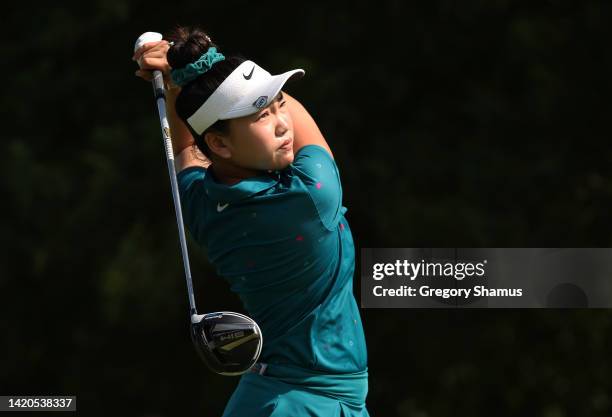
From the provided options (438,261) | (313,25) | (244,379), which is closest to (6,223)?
(313,25)

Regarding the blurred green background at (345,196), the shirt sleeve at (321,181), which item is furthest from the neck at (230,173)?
the blurred green background at (345,196)

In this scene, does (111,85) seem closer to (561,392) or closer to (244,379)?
(561,392)

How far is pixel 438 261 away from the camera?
6.43 meters

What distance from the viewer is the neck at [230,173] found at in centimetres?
278

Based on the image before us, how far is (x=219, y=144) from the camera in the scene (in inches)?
109

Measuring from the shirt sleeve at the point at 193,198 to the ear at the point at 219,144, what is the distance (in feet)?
0.52

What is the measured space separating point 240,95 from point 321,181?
0.26 metres

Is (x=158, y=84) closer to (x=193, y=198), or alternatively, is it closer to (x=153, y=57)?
(x=153, y=57)

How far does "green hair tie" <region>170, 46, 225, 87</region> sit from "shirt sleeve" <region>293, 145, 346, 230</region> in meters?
0.29

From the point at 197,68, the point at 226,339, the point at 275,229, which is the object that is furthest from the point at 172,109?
the point at 226,339

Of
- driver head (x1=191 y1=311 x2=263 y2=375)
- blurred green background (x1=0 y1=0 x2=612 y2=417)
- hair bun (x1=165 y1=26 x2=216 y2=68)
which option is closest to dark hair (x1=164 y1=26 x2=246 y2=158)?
hair bun (x1=165 y1=26 x2=216 y2=68)

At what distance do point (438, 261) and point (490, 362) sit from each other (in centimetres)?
125

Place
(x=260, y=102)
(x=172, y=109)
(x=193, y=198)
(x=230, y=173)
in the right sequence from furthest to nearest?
(x=172, y=109) → (x=193, y=198) → (x=230, y=173) → (x=260, y=102)

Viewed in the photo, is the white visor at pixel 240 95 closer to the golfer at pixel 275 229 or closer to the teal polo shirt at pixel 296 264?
the golfer at pixel 275 229
